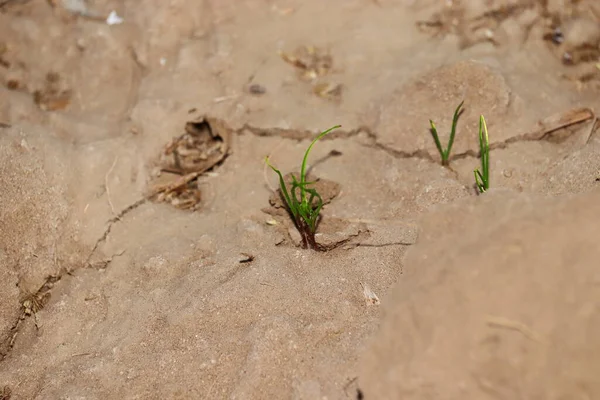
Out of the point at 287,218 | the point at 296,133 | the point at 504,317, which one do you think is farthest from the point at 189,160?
the point at 504,317

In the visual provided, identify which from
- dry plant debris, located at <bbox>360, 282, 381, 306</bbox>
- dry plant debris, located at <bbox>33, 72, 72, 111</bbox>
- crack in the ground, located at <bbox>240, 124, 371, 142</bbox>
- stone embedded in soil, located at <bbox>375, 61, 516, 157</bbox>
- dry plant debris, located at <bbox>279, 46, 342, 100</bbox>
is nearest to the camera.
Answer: dry plant debris, located at <bbox>360, 282, 381, 306</bbox>

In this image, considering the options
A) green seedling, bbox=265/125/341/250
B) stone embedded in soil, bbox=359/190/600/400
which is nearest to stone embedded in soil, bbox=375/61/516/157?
green seedling, bbox=265/125/341/250

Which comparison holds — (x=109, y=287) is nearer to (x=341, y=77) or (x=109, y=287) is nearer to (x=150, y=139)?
(x=150, y=139)

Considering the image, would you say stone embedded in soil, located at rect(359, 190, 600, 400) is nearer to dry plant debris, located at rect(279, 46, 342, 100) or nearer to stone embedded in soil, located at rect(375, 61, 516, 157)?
stone embedded in soil, located at rect(375, 61, 516, 157)

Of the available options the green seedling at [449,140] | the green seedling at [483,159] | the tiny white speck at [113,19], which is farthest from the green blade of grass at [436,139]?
the tiny white speck at [113,19]

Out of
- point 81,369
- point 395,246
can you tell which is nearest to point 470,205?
point 395,246
